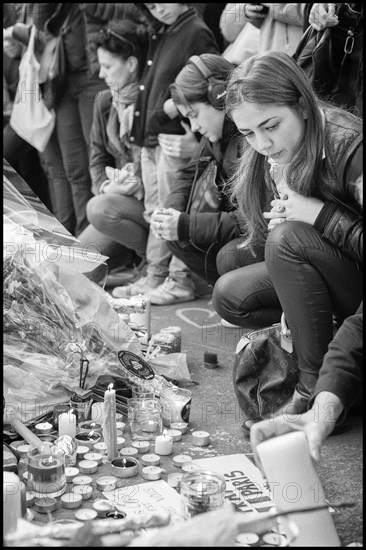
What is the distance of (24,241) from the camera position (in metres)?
2.63

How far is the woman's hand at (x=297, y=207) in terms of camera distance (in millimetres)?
2477

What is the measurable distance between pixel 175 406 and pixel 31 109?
2.90 m

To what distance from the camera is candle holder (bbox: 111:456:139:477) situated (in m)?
2.28

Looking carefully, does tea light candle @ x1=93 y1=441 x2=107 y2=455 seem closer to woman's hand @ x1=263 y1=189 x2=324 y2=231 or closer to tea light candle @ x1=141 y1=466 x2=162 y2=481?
tea light candle @ x1=141 y1=466 x2=162 y2=481

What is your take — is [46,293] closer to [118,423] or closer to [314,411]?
[118,423]

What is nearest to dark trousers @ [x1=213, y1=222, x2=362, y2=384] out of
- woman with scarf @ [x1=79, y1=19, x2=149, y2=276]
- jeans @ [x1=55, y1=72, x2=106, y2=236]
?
woman with scarf @ [x1=79, y1=19, x2=149, y2=276]

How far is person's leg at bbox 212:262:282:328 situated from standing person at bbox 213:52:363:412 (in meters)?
0.40

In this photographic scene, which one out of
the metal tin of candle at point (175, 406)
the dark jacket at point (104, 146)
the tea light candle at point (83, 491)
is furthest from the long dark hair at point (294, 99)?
the dark jacket at point (104, 146)

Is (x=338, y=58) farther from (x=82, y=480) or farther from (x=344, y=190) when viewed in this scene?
(x=82, y=480)

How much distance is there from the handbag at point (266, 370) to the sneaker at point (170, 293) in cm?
157

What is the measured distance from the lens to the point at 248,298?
117 inches

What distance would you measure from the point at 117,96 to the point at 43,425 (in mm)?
2458

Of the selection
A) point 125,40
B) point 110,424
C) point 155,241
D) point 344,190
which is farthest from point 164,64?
point 110,424

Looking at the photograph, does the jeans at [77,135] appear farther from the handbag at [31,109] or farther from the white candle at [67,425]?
the white candle at [67,425]
